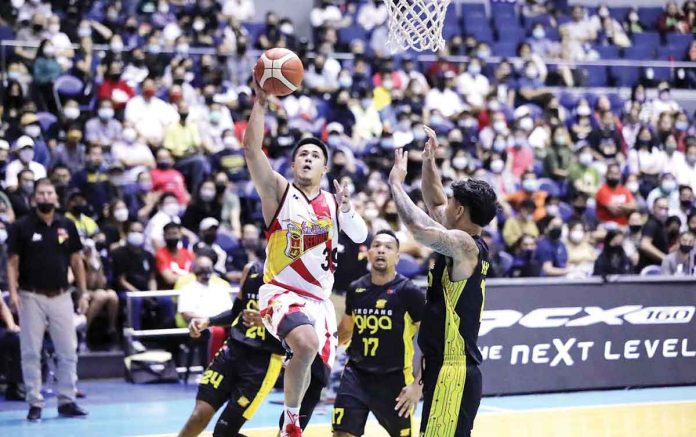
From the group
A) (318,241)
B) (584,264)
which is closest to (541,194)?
(584,264)

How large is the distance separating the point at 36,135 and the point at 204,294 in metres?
3.99

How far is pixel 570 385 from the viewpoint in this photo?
13742 millimetres

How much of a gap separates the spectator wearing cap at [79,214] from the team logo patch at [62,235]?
2565mm

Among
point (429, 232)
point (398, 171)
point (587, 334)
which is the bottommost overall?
point (587, 334)

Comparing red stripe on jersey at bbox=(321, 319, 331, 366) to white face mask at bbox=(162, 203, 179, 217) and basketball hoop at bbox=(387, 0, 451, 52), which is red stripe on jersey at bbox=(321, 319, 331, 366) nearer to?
basketball hoop at bbox=(387, 0, 451, 52)

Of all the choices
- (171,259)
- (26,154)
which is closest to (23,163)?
(26,154)

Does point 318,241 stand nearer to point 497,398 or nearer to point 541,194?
point 497,398

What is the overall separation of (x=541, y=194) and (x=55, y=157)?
24.6 feet

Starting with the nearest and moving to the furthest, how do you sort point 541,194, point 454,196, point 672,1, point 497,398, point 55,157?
1. point 454,196
2. point 497,398
3. point 55,157
4. point 541,194
5. point 672,1

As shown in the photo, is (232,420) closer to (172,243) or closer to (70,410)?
(70,410)

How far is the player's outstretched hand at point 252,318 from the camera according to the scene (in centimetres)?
873

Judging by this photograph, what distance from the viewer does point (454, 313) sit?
22.2ft

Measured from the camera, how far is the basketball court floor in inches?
436

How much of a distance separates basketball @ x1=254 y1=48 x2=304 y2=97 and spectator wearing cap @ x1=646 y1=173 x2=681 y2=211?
12397 millimetres
